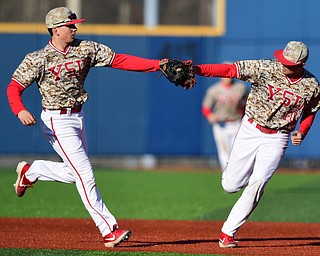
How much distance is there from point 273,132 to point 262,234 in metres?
1.80

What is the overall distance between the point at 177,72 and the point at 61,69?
1.03 meters

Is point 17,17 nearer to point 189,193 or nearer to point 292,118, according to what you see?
point 189,193

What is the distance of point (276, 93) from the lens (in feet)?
26.8

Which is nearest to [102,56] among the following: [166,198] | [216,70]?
[216,70]

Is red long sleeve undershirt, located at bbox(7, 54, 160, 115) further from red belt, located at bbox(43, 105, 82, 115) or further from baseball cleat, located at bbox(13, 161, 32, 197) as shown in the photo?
baseball cleat, located at bbox(13, 161, 32, 197)

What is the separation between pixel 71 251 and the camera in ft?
26.1

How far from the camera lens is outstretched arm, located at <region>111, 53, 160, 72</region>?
8148 mm

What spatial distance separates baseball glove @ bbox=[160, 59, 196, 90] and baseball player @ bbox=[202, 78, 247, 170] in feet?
23.6

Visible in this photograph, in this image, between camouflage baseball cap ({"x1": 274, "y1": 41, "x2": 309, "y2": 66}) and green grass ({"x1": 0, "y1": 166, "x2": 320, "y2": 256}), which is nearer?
camouflage baseball cap ({"x1": 274, "y1": 41, "x2": 309, "y2": 66})

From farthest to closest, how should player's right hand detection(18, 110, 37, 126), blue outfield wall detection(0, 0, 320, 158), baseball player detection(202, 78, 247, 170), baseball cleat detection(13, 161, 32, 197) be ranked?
blue outfield wall detection(0, 0, 320, 158), baseball player detection(202, 78, 247, 170), baseball cleat detection(13, 161, 32, 197), player's right hand detection(18, 110, 37, 126)

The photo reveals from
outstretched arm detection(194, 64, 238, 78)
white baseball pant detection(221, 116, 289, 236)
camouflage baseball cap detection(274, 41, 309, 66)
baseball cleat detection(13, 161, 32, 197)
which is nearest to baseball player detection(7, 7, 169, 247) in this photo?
outstretched arm detection(194, 64, 238, 78)

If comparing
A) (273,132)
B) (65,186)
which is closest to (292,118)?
(273,132)

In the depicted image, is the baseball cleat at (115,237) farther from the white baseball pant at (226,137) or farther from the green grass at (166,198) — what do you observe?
the white baseball pant at (226,137)

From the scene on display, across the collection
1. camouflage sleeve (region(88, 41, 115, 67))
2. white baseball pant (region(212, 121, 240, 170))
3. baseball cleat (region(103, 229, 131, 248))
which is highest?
camouflage sleeve (region(88, 41, 115, 67))
